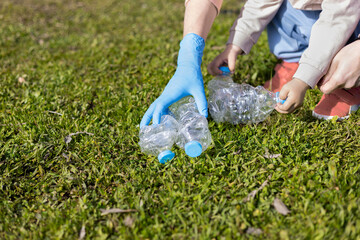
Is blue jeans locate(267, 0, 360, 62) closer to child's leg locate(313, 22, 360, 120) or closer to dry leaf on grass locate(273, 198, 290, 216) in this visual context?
child's leg locate(313, 22, 360, 120)

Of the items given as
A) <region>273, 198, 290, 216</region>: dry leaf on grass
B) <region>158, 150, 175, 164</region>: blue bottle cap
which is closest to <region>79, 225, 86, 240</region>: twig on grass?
<region>158, 150, 175, 164</region>: blue bottle cap

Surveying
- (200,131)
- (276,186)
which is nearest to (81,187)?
(200,131)

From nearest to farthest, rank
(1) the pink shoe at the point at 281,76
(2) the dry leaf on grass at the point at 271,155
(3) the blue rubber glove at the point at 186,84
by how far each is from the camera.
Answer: (2) the dry leaf on grass at the point at 271,155 → (3) the blue rubber glove at the point at 186,84 → (1) the pink shoe at the point at 281,76

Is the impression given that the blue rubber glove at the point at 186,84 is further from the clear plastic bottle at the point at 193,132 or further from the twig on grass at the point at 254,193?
the twig on grass at the point at 254,193

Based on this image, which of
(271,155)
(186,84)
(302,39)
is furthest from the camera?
(302,39)

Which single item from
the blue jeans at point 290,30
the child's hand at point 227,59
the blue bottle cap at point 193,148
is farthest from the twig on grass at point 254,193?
the blue jeans at point 290,30

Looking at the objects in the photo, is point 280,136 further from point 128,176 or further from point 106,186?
point 106,186

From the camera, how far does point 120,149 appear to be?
246 centimetres

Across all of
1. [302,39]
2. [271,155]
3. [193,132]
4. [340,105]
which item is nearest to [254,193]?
[271,155]

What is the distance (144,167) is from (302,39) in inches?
67.3

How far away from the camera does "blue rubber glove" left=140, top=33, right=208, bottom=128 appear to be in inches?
95.0

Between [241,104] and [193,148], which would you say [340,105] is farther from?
[193,148]

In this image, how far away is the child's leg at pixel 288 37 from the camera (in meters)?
2.81

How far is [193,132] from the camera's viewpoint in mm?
2309
